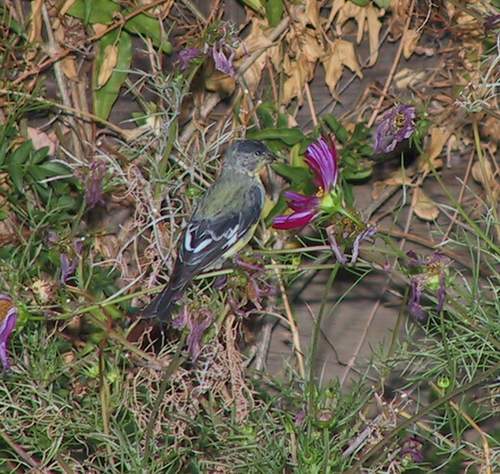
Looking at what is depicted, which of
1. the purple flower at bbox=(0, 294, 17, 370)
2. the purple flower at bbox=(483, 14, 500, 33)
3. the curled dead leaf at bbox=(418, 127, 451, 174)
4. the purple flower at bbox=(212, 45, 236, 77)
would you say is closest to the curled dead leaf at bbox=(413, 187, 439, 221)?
the curled dead leaf at bbox=(418, 127, 451, 174)

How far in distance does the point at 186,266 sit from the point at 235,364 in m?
0.39

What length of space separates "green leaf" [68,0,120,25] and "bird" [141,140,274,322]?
1.97 ft

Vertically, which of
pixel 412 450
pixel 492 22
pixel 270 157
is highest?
pixel 492 22

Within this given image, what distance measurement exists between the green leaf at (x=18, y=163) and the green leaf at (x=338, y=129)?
2.81ft

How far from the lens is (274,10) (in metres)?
3.54

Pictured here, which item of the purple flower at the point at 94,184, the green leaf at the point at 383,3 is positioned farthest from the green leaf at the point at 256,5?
the purple flower at the point at 94,184

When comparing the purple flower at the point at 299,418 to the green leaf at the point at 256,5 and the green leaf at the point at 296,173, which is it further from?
the green leaf at the point at 256,5

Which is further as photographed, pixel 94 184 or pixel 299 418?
pixel 94 184

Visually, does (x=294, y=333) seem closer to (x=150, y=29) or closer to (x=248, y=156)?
(x=248, y=156)

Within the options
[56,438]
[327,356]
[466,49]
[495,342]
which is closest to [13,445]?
[56,438]

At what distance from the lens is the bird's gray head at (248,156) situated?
327 centimetres

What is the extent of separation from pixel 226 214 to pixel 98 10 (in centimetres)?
82

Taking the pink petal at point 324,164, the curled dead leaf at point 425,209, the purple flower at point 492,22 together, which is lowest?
the curled dead leaf at point 425,209

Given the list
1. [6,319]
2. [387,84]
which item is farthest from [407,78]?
[6,319]
